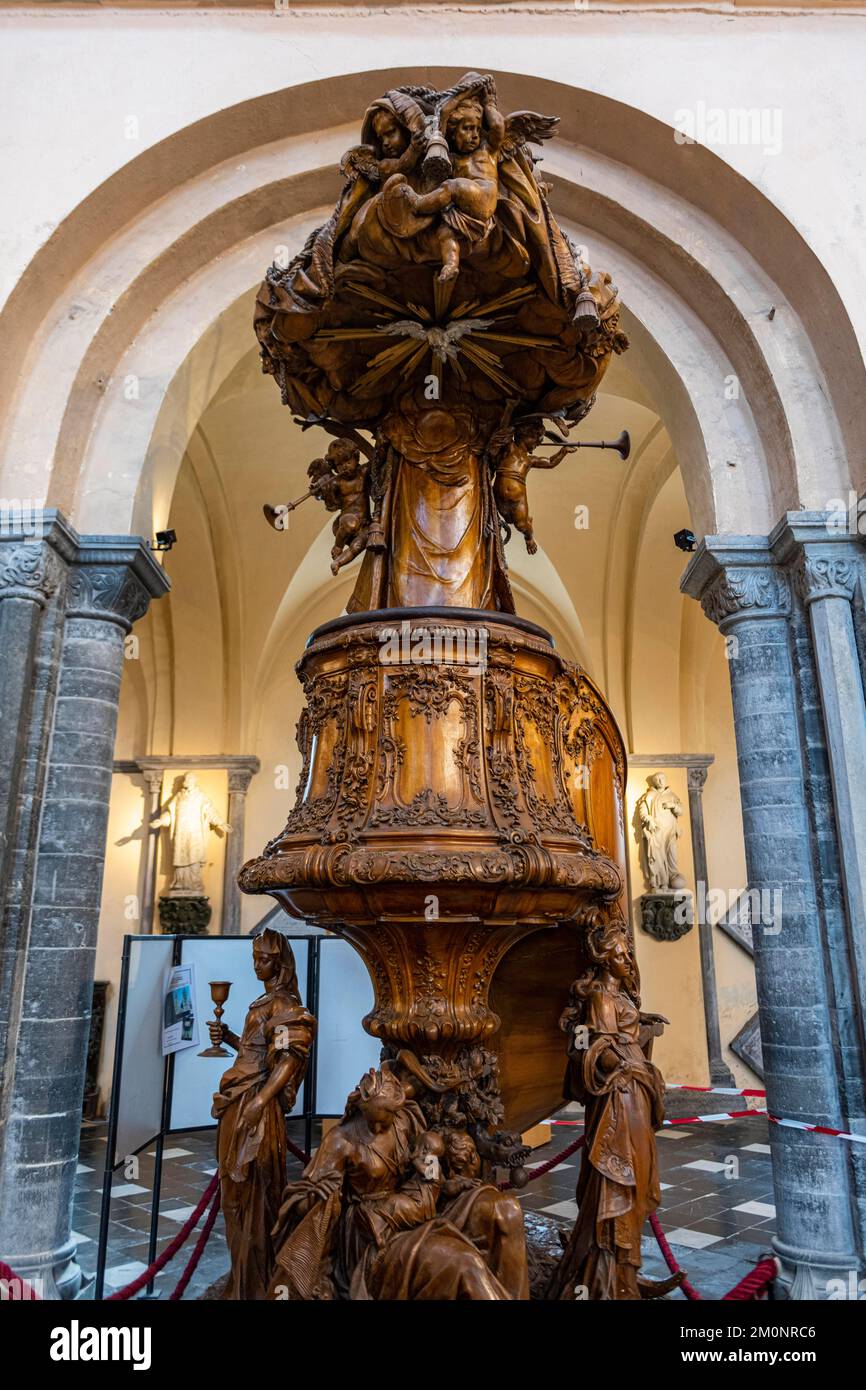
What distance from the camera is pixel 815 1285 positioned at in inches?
158

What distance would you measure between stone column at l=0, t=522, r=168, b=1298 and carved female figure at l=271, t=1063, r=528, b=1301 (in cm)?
199

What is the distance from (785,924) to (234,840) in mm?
6878

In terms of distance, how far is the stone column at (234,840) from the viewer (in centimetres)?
974

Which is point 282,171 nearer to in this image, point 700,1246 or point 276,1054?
point 276,1054

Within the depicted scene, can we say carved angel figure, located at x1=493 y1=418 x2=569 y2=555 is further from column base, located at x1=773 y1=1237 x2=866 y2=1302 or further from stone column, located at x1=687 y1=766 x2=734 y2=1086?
stone column, located at x1=687 y1=766 x2=734 y2=1086

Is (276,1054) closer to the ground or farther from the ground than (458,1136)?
farther from the ground

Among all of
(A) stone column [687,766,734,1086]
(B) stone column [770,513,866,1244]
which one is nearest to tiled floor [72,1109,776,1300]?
(B) stone column [770,513,866,1244]

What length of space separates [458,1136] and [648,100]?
5.72m

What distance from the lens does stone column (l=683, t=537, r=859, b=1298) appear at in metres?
4.14

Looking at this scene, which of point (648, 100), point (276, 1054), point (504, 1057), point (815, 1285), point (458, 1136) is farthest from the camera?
point (648, 100)

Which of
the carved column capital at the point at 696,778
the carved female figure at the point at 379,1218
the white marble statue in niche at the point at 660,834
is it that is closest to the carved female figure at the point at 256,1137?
the carved female figure at the point at 379,1218
